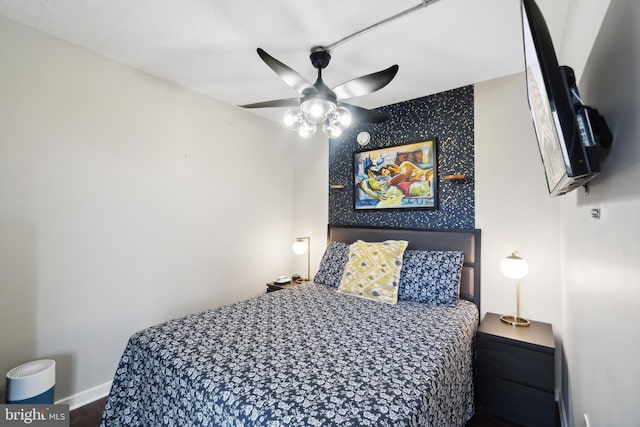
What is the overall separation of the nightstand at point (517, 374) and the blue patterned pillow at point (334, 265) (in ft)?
4.24

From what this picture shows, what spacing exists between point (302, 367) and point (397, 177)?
7.25ft

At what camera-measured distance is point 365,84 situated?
1780 millimetres

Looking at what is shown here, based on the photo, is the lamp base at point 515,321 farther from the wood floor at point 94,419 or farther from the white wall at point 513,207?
the wood floor at point 94,419

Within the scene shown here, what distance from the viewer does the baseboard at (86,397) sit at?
2.01m

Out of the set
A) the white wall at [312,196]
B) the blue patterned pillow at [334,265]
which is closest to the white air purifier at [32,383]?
the blue patterned pillow at [334,265]

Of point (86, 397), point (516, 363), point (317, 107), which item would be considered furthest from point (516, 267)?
point (86, 397)

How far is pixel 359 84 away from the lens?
1.78 m

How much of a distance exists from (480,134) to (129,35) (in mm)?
2947

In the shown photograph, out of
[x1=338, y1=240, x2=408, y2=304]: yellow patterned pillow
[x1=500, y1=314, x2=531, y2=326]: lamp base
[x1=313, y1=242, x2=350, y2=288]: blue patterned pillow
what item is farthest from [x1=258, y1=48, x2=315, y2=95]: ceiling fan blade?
[x1=500, y1=314, x2=531, y2=326]: lamp base

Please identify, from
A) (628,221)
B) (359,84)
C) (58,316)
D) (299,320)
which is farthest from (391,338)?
(58,316)

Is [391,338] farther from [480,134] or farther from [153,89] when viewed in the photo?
[153,89]

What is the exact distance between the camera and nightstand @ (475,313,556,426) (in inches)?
69.0

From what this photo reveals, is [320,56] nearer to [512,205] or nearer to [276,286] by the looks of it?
[512,205]

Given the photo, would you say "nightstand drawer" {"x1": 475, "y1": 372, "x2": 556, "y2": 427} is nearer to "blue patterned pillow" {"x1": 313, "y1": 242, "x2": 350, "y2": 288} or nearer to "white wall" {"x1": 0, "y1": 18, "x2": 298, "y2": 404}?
"blue patterned pillow" {"x1": 313, "y1": 242, "x2": 350, "y2": 288}
